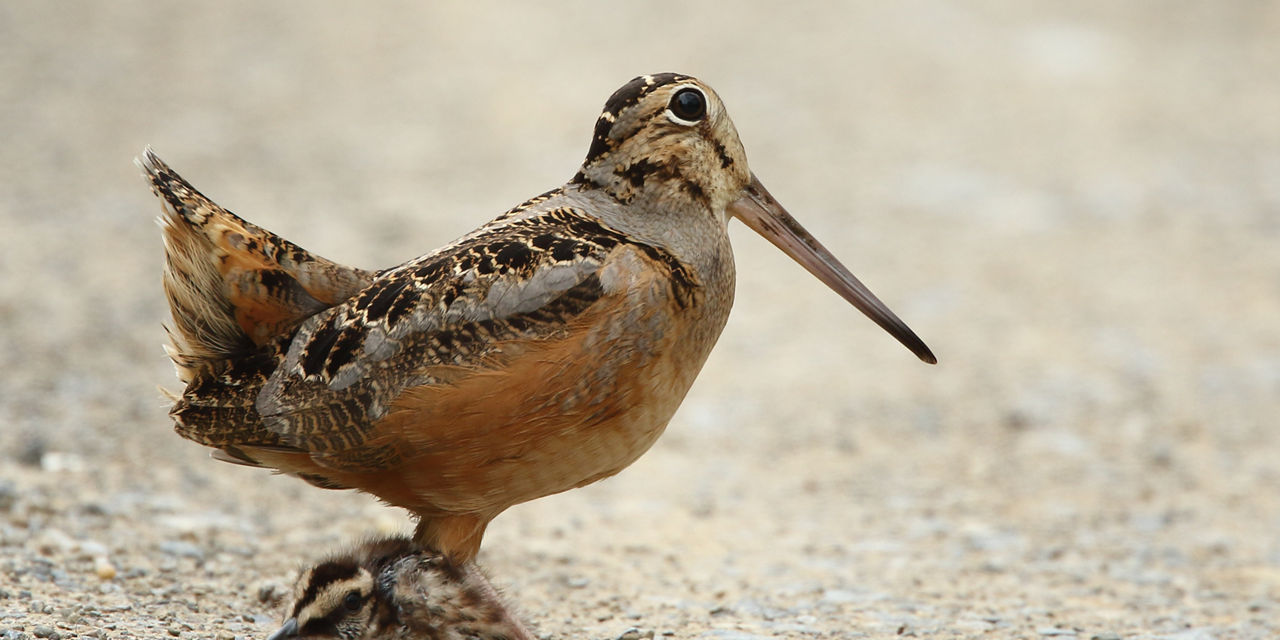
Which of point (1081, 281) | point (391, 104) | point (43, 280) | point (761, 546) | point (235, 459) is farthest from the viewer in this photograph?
point (391, 104)

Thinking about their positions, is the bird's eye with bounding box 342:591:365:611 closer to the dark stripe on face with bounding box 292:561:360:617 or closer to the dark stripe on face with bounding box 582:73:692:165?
the dark stripe on face with bounding box 292:561:360:617

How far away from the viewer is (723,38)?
19.3 meters

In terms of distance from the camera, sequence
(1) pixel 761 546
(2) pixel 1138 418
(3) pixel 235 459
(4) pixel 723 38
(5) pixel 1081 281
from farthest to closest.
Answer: (4) pixel 723 38
(5) pixel 1081 281
(2) pixel 1138 418
(1) pixel 761 546
(3) pixel 235 459

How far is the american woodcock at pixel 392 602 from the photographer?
5.15 meters

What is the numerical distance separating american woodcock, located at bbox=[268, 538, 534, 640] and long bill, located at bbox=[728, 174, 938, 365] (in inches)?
73.3

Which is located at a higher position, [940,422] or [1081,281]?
[1081,281]

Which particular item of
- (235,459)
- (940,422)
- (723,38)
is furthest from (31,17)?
(235,459)

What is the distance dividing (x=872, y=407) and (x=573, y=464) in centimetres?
551

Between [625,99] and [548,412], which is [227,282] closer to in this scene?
[548,412]

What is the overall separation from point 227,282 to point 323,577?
4.03 ft

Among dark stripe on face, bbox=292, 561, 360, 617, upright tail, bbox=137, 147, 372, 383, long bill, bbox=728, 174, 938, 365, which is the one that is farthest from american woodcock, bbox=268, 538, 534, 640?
long bill, bbox=728, 174, 938, 365

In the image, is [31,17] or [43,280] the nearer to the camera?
[43,280]

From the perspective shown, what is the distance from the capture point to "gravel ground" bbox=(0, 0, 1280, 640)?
703 centimetres

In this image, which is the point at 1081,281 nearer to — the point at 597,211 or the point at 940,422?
the point at 940,422
